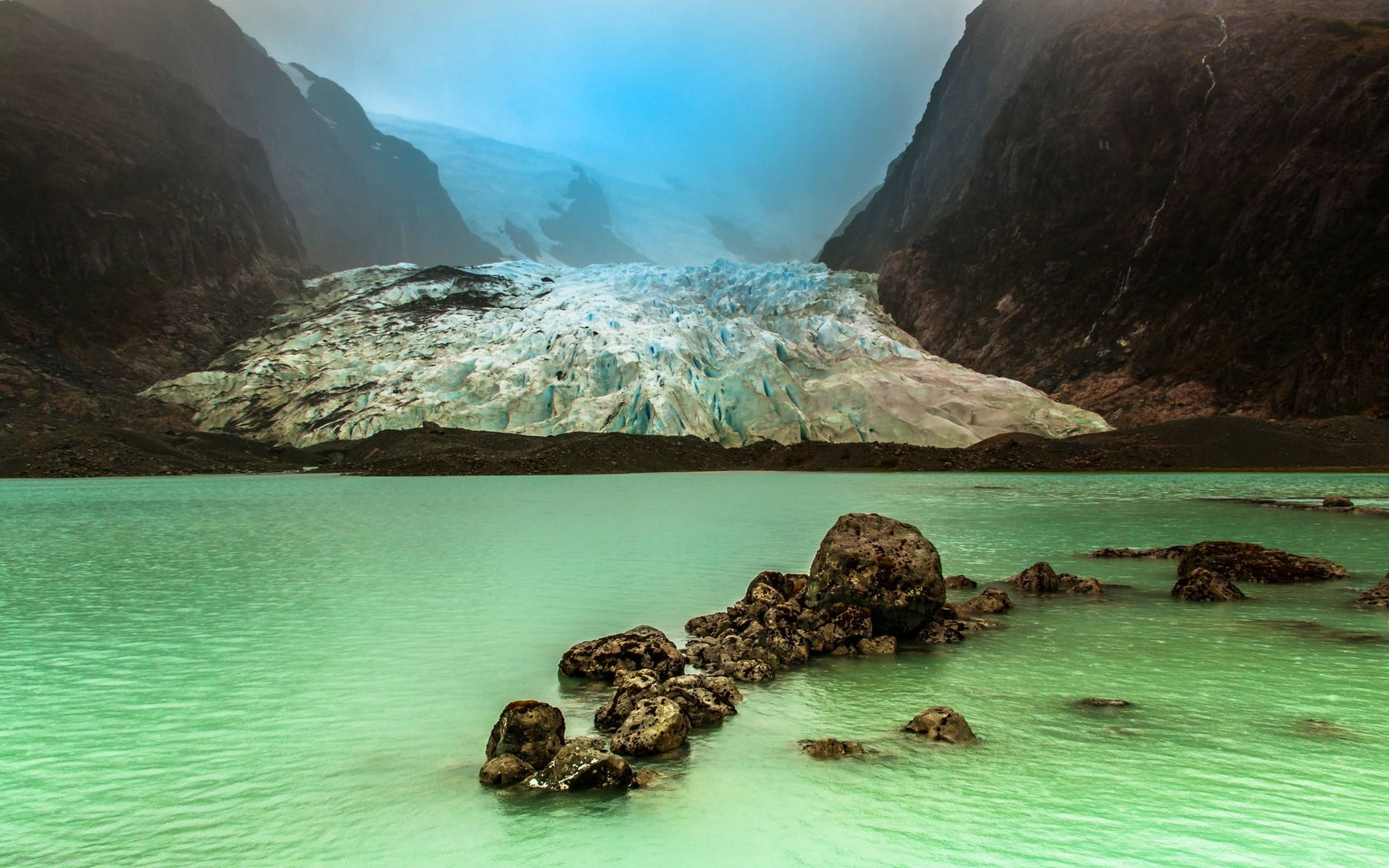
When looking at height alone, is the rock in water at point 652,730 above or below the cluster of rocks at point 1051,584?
below

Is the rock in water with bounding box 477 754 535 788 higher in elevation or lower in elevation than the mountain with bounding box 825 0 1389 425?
lower

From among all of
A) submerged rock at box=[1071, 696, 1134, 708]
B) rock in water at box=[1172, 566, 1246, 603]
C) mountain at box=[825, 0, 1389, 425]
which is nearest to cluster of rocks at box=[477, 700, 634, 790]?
submerged rock at box=[1071, 696, 1134, 708]

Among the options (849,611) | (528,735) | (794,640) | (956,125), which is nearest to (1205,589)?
(849,611)

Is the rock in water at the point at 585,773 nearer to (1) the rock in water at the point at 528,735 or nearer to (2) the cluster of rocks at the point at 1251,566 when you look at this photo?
(1) the rock in water at the point at 528,735

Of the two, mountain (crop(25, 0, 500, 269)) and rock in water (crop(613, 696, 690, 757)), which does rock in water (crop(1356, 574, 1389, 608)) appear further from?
mountain (crop(25, 0, 500, 269))

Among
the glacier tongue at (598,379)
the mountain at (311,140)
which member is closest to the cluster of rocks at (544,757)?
the glacier tongue at (598,379)

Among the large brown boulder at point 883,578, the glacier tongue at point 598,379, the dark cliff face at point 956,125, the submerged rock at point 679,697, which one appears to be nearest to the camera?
the submerged rock at point 679,697

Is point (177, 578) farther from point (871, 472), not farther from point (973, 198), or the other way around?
point (973, 198)
